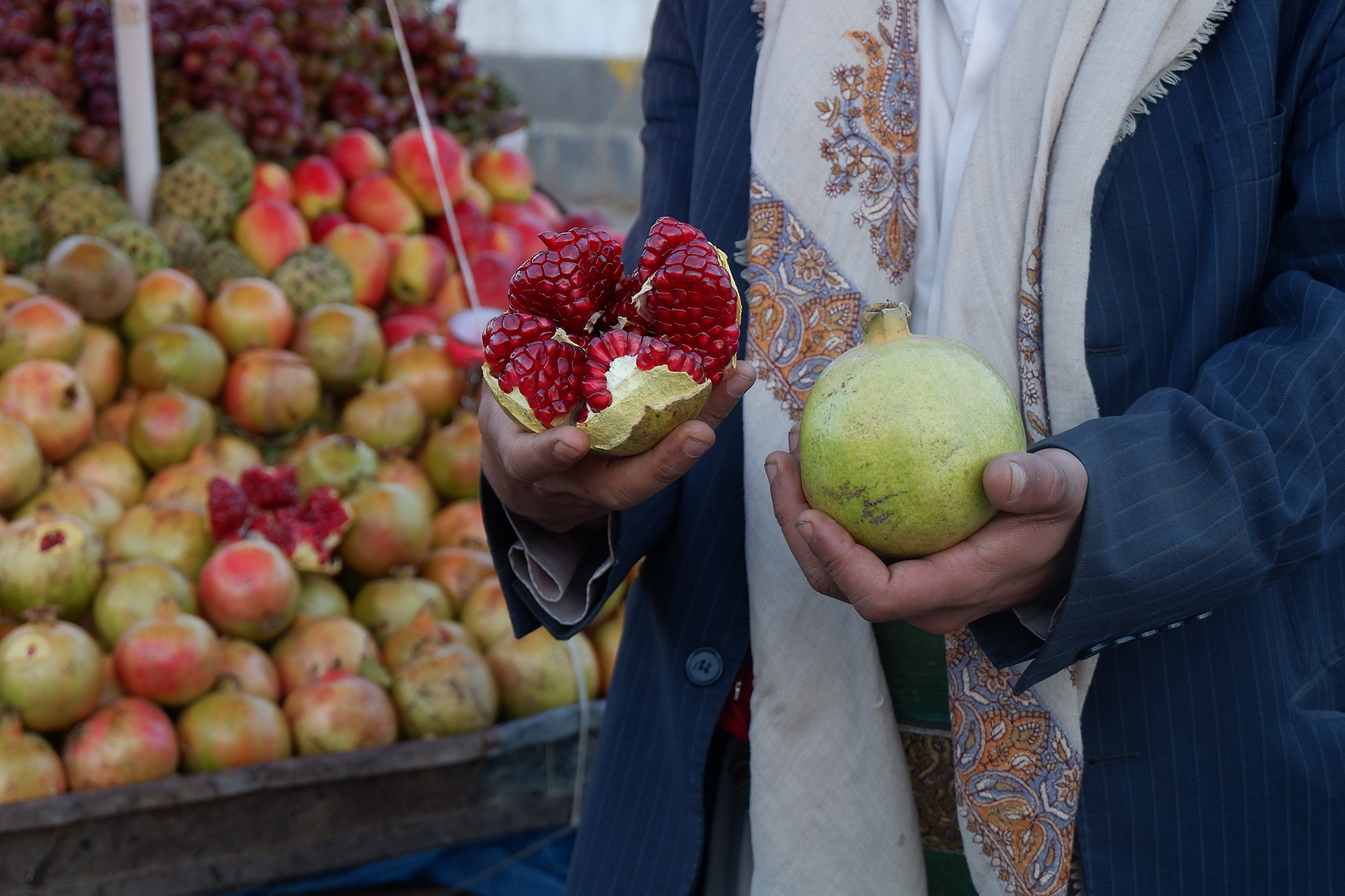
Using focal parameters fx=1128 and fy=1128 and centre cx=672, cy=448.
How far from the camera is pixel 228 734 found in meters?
2.47

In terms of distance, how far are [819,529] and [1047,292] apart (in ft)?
1.31

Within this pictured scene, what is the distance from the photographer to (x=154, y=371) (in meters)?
3.21

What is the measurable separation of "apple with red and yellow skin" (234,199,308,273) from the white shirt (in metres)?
2.77

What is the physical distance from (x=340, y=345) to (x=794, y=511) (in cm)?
256

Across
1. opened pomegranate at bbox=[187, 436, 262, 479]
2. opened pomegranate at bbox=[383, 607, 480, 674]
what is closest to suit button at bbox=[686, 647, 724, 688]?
opened pomegranate at bbox=[383, 607, 480, 674]

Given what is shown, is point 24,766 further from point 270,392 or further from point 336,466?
point 270,392

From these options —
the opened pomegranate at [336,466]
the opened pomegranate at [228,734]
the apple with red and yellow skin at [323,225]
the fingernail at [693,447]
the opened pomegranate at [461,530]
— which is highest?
the fingernail at [693,447]

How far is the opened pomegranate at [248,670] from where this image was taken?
2619mm

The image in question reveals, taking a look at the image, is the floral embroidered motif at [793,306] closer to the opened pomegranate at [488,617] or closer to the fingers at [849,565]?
the fingers at [849,565]

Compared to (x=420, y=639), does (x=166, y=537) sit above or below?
above

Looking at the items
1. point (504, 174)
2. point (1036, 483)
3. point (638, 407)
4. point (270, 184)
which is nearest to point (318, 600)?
point (270, 184)

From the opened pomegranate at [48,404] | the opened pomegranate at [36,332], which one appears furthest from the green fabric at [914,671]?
the opened pomegranate at [36,332]

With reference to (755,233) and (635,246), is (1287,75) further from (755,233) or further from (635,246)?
(635,246)

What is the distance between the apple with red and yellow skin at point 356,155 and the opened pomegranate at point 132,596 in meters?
2.04
